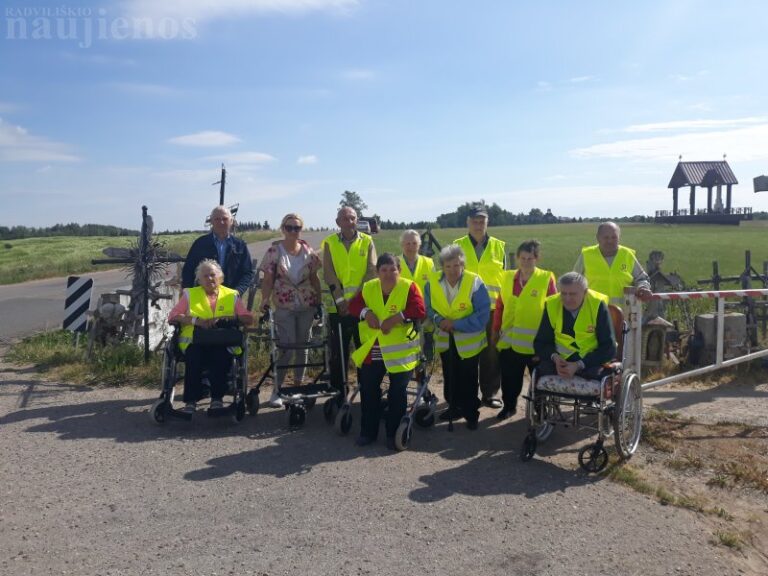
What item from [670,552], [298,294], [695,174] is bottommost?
[670,552]

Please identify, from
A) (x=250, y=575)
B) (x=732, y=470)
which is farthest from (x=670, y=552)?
(x=250, y=575)

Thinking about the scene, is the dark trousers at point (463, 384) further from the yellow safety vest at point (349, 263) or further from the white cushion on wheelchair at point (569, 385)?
the yellow safety vest at point (349, 263)

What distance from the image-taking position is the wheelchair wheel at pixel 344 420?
6.09m

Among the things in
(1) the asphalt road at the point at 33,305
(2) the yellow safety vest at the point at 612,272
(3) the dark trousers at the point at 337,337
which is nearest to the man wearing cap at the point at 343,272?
(3) the dark trousers at the point at 337,337

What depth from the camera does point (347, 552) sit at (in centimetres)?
392

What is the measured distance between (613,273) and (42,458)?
546 cm

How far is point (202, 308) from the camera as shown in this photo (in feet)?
21.8

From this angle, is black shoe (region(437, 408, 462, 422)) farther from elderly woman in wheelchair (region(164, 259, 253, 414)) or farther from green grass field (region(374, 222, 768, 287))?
green grass field (region(374, 222, 768, 287))

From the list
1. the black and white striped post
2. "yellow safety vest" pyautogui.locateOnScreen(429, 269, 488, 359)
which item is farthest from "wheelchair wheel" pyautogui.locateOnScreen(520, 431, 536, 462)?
the black and white striped post

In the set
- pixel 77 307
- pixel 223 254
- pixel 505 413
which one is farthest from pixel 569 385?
pixel 77 307

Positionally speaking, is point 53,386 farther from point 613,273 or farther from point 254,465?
point 613,273

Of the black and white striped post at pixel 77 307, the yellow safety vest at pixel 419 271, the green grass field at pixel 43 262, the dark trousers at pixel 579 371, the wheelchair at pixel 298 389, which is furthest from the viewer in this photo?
the green grass field at pixel 43 262

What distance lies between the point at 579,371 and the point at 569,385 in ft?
0.63

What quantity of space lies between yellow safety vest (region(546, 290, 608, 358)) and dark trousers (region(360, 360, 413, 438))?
1.31 m
